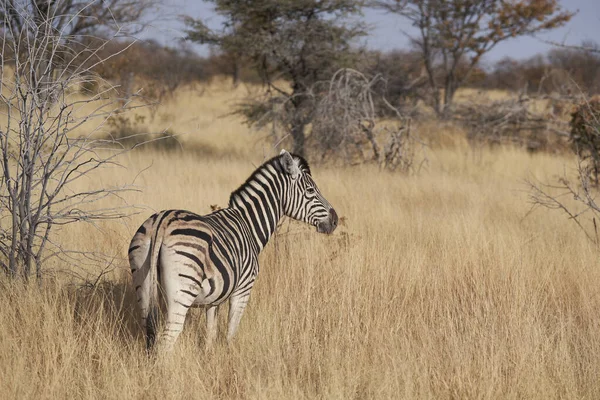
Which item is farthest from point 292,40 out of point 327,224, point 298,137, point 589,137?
point 327,224

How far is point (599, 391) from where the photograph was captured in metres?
3.04

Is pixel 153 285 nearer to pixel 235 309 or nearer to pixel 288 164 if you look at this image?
pixel 235 309

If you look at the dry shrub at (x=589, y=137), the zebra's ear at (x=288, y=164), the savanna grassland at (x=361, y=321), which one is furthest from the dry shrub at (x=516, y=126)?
the zebra's ear at (x=288, y=164)

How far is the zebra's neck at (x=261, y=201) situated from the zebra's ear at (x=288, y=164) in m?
0.07

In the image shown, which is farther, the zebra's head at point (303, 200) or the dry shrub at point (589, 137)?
the dry shrub at point (589, 137)

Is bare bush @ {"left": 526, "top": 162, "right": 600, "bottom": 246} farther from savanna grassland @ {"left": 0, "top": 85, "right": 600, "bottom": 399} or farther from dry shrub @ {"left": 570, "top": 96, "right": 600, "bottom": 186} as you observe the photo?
dry shrub @ {"left": 570, "top": 96, "right": 600, "bottom": 186}

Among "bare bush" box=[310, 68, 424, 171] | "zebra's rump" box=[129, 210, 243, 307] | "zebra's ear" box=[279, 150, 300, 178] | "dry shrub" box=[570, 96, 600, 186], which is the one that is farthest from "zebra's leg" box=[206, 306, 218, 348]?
"bare bush" box=[310, 68, 424, 171]

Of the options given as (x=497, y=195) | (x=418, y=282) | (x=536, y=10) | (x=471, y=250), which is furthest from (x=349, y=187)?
(x=536, y=10)

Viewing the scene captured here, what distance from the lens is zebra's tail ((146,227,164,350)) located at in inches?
112

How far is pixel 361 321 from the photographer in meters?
3.92

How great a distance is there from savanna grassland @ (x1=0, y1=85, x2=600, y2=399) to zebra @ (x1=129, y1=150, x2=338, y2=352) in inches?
10.0

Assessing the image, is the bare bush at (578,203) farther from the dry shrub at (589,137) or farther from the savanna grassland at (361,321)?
the dry shrub at (589,137)

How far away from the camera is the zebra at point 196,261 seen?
2.84 m

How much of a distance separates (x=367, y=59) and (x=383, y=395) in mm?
12110
